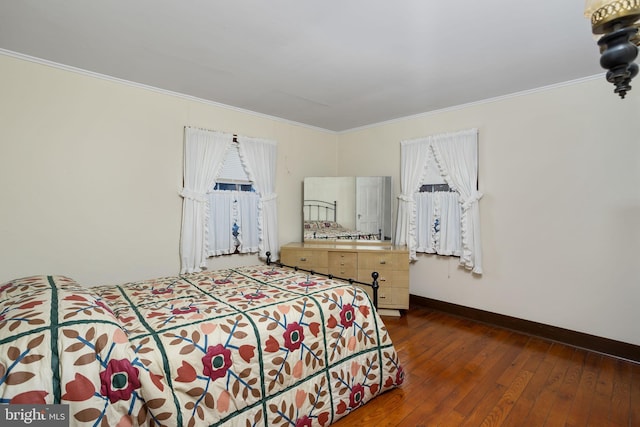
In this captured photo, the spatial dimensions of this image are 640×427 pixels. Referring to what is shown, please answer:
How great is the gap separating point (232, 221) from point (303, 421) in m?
2.48

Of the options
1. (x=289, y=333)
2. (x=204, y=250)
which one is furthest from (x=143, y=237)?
(x=289, y=333)

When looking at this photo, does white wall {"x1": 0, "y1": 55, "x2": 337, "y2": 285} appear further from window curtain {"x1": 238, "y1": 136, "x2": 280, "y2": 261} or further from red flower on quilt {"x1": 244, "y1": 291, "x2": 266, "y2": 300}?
red flower on quilt {"x1": 244, "y1": 291, "x2": 266, "y2": 300}

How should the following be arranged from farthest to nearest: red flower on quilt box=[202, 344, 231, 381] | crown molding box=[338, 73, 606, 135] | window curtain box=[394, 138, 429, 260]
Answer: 1. window curtain box=[394, 138, 429, 260]
2. crown molding box=[338, 73, 606, 135]
3. red flower on quilt box=[202, 344, 231, 381]

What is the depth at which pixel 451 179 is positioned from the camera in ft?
12.0

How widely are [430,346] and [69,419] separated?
9.03 ft

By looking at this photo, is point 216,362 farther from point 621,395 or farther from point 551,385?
point 621,395

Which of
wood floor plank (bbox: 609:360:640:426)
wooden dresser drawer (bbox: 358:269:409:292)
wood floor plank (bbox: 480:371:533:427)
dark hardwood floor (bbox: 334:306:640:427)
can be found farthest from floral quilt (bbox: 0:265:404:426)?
wooden dresser drawer (bbox: 358:269:409:292)

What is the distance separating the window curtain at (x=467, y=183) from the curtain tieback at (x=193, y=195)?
2.94 meters

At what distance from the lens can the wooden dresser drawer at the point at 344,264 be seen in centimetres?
375

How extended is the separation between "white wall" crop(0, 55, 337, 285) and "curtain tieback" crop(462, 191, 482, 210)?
3020 mm

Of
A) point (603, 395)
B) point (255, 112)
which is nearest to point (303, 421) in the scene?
point (603, 395)

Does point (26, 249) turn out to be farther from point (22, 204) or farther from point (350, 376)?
point (350, 376)

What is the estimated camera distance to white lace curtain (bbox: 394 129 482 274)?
11.4 feet

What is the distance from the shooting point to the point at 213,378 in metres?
1.43
